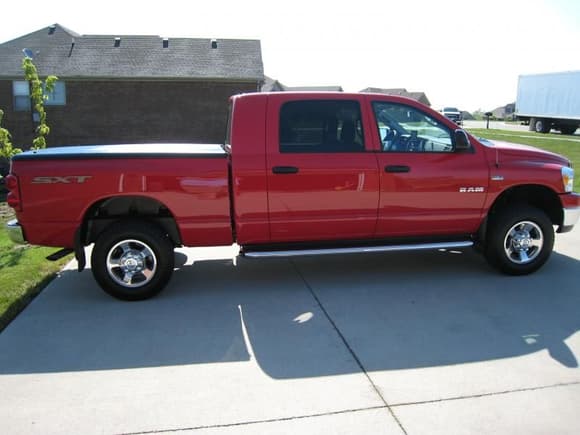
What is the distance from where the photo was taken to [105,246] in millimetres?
4797

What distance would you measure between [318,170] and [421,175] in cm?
111

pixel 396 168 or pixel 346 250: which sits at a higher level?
pixel 396 168

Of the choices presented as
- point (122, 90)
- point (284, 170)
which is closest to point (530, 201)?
point (284, 170)

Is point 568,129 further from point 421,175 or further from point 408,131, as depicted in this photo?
point 421,175

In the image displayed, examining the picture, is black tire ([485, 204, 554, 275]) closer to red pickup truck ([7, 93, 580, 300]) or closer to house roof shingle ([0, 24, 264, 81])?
red pickup truck ([7, 93, 580, 300])

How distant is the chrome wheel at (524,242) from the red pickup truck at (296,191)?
0.01 meters

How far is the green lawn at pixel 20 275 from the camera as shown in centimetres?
481

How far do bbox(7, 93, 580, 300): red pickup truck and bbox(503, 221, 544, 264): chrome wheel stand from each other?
0.04 ft

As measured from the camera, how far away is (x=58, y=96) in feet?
68.1

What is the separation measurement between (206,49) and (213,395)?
21.2m

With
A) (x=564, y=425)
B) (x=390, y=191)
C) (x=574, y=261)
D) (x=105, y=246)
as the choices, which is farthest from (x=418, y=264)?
(x=105, y=246)

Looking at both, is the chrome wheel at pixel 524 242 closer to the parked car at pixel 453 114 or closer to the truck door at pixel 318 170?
the truck door at pixel 318 170

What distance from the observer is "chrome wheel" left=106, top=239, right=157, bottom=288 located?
4.89 meters

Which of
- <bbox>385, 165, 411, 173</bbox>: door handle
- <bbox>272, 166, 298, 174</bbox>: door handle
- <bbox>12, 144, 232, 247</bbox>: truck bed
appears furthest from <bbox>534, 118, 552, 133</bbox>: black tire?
<bbox>12, 144, 232, 247</bbox>: truck bed
